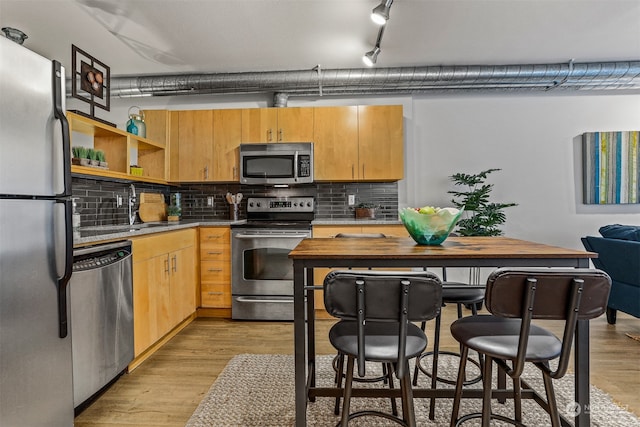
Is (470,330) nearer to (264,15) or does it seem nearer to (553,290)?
(553,290)

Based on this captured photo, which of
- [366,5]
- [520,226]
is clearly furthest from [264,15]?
[520,226]

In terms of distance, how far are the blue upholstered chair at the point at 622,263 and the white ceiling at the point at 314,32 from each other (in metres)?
1.81

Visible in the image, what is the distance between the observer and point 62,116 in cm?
154

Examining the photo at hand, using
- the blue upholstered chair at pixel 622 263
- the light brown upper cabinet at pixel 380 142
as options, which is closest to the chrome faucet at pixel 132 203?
the light brown upper cabinet at pixel 380 142

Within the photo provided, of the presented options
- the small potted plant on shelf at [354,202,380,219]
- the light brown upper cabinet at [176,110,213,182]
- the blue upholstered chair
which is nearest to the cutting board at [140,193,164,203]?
the light brown upper cabinet at [176,110,213,182]

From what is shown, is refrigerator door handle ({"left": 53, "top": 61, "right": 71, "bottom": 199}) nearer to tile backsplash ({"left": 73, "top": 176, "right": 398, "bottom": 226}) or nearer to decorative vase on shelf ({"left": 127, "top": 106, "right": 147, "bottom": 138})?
decorative vase on shelf ({"left": 127, "top": 106, "right": 147, "bottom": 138})

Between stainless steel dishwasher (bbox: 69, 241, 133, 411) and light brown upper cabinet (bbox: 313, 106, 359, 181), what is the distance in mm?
2167

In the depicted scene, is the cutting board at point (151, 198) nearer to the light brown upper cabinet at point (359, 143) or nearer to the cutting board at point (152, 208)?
the cutting board at point (152, 208)

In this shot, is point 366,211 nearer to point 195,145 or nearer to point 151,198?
point 195,145

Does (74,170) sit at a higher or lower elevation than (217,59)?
lower

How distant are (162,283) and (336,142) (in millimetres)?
2254

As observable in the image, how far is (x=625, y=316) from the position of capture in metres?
3.25

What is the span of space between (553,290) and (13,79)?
2257mm

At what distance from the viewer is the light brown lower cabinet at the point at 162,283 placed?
2332 millimetres
